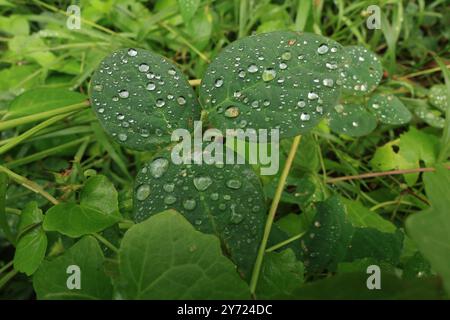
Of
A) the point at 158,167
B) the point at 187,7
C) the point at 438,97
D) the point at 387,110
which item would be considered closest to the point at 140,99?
the point at 158,167

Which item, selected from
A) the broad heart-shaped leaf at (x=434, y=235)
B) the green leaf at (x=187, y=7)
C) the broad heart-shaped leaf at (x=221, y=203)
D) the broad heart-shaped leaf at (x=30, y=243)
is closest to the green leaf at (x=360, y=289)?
the broad heart-shaped leaf at (x=434, y=235)

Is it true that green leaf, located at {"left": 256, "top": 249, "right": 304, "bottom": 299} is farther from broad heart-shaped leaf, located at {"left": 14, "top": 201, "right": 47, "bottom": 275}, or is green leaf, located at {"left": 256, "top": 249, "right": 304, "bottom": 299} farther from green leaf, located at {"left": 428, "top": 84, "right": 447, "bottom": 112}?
green leaf, located at {"left": 428, "top": 84, "right": 447, "bottom": 112}

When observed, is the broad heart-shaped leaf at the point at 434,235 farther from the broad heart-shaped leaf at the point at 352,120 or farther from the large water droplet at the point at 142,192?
the broad heart-shaped leaf at the point at 352,120

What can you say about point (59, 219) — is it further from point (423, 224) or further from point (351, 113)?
point (351, 113)

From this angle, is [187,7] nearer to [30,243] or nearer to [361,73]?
[361,73]

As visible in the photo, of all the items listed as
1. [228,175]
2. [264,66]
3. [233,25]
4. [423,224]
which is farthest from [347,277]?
[233,25]

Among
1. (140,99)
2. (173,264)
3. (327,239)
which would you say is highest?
(140,99)
